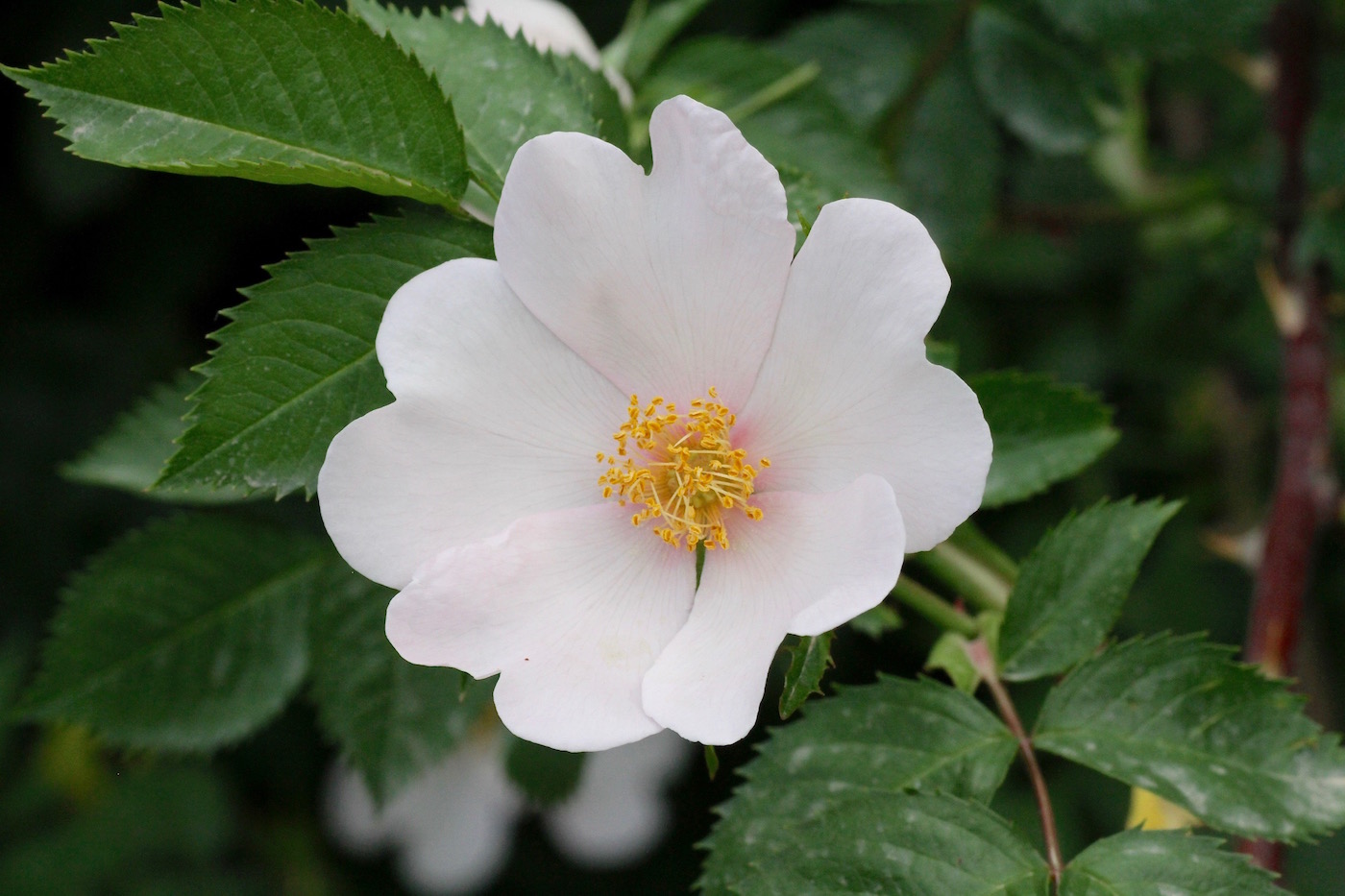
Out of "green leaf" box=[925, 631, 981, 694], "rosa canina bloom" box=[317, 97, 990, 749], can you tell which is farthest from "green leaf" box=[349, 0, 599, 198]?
"green leaf" box=[925, 631, 981, 694]

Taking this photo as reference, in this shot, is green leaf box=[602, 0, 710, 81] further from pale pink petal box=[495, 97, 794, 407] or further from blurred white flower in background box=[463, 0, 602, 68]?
pale pink petal box=[495, 97, 794, 407]

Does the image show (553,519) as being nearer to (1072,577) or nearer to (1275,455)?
(1072,577)

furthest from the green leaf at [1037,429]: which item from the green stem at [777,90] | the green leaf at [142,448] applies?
the green leaf at [142,448]

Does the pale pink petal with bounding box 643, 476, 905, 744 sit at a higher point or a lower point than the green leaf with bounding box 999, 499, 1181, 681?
higher

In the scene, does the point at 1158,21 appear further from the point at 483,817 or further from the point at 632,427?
the point at 483,817

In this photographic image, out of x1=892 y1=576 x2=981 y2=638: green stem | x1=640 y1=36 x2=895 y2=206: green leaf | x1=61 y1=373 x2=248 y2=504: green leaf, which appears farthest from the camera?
x1=61 y1=373 x2=248 y2=504: green leaf

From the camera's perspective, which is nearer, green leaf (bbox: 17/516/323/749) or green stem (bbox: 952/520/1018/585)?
green stem (bbox: 952/520/1018/585)

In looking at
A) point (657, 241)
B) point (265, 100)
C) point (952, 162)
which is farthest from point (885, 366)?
point (952, 162)
